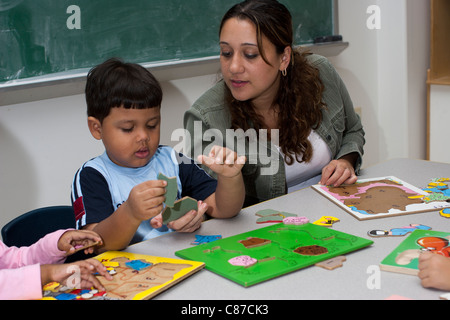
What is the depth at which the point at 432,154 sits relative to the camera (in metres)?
3.51

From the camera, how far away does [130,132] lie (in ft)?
4.73

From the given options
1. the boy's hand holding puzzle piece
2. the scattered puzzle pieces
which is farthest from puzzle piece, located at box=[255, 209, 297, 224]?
the scattered puzzle pieces

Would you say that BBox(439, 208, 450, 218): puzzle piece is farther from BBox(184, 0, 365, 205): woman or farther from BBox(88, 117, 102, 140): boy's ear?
BBox(88, 117, 102, 140): boy's ear

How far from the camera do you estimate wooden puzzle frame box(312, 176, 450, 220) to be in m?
1.41

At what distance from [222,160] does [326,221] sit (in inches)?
12.7

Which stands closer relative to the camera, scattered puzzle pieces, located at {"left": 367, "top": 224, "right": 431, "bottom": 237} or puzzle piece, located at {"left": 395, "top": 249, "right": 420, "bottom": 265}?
puzzle piece, located at {"left": 395, "top": 249, "right": 420, "bottom": 265}

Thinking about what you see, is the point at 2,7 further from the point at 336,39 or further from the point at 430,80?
the point at 430,80

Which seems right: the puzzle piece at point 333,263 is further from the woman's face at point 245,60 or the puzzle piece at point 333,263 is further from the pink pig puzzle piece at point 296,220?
the woman's face at point 245,60

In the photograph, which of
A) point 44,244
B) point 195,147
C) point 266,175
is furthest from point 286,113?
point 44,244

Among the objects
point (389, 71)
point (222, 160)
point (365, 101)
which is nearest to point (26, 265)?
point (222, 160)

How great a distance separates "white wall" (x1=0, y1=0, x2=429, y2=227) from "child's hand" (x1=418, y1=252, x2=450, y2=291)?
5.44 feet

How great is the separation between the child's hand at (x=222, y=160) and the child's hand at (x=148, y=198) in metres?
0.18

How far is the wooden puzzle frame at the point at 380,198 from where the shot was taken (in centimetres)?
141

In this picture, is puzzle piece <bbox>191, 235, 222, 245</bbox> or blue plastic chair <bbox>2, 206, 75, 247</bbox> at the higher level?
puzzle piece <bbox>191, 235, 222, 245</bbox>
